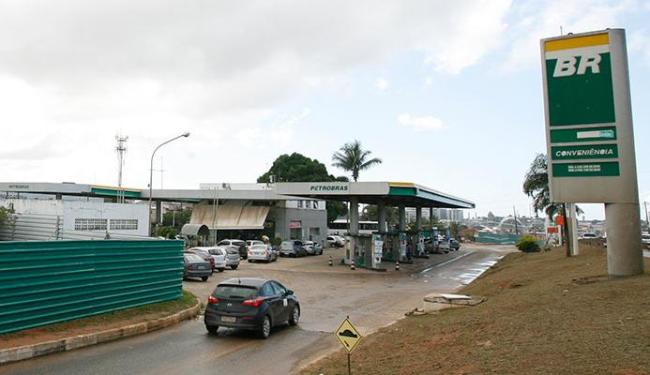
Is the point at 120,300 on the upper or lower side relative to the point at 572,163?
lower

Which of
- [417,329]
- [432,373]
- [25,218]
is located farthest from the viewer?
[25,218]

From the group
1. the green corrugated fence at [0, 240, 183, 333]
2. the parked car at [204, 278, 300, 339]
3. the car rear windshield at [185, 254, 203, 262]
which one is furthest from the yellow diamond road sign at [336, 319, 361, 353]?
the car rear windshield at [185, 254, 203, 262]

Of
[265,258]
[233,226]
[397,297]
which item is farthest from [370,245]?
[233,226]

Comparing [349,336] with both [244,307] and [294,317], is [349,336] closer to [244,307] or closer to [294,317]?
[244,307]

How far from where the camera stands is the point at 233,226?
51656mm

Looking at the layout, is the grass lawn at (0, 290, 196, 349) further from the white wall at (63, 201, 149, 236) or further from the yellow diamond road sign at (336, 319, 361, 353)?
the white wall at (63, 201, 149, 236)

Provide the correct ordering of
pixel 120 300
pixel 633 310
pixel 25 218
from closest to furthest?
pixel 633 310 < pixel 120 300 < pixel 25 218

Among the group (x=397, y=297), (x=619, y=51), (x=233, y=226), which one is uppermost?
(x=619, y=51)

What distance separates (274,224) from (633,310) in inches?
1869

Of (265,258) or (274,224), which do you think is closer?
(265,258)

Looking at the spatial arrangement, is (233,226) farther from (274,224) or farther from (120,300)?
(120,300)

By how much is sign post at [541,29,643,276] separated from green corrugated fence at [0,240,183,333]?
38.4ft

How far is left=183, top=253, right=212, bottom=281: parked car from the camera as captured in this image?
24.0 metres

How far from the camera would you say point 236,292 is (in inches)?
475
